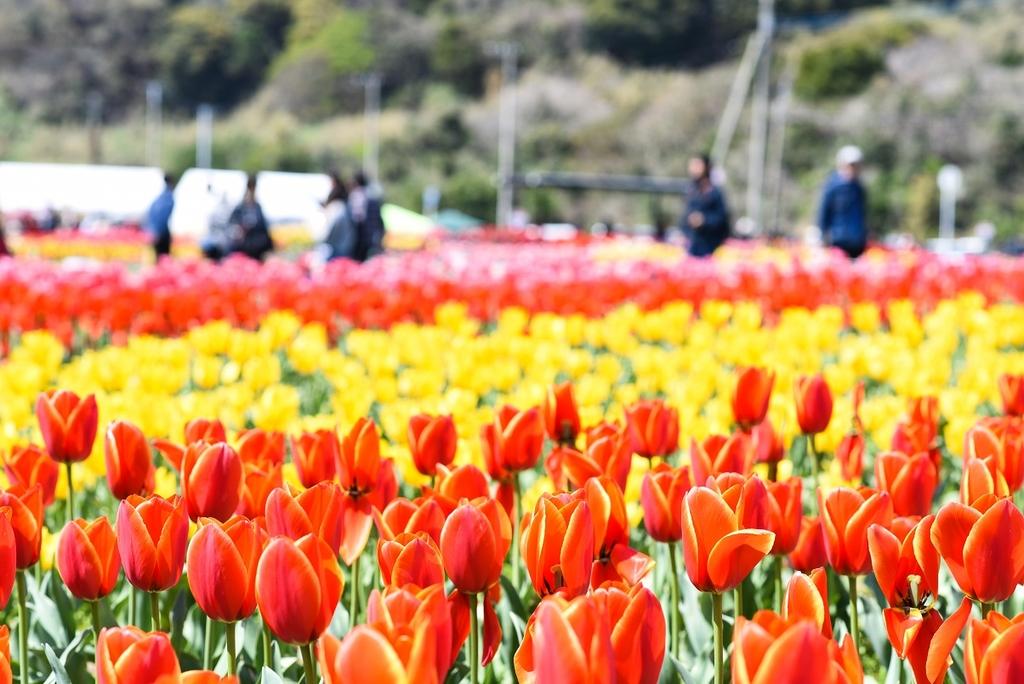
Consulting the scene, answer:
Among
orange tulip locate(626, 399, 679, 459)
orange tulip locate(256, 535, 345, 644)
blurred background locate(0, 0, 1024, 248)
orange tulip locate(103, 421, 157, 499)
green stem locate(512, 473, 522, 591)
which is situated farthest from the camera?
blurred background locate(0, 0, 1024, 248)

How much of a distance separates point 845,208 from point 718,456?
385 inches

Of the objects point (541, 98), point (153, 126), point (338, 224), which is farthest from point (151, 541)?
point (541, 98)

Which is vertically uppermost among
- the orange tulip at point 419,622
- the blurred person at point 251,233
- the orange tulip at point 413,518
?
the orange tulip at point 419,622

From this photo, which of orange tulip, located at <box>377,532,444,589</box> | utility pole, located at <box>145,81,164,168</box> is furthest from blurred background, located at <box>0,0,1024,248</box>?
orange tulip, located at <box>377,532,444,589</box>

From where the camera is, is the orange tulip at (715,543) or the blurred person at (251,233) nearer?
the orange tulip at (715,543)

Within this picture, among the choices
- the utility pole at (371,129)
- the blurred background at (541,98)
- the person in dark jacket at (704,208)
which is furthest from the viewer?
the utility pole at (371,129)

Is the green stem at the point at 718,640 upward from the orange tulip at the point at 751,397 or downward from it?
downward

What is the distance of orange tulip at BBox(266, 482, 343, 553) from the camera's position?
1.58 metres

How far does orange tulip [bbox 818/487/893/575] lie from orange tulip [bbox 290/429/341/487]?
0.75 m

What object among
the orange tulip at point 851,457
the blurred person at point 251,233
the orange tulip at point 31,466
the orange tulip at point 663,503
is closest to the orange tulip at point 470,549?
the orange tulip at point 663,503

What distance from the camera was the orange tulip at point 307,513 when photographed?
158cm

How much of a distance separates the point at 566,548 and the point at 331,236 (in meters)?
10.1

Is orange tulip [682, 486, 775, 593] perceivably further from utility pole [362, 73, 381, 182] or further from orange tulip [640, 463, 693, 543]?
utility pole [362, 73, 381, 182]

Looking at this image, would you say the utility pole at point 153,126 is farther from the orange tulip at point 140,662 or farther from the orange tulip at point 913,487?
the orange tulip at point 140,662
